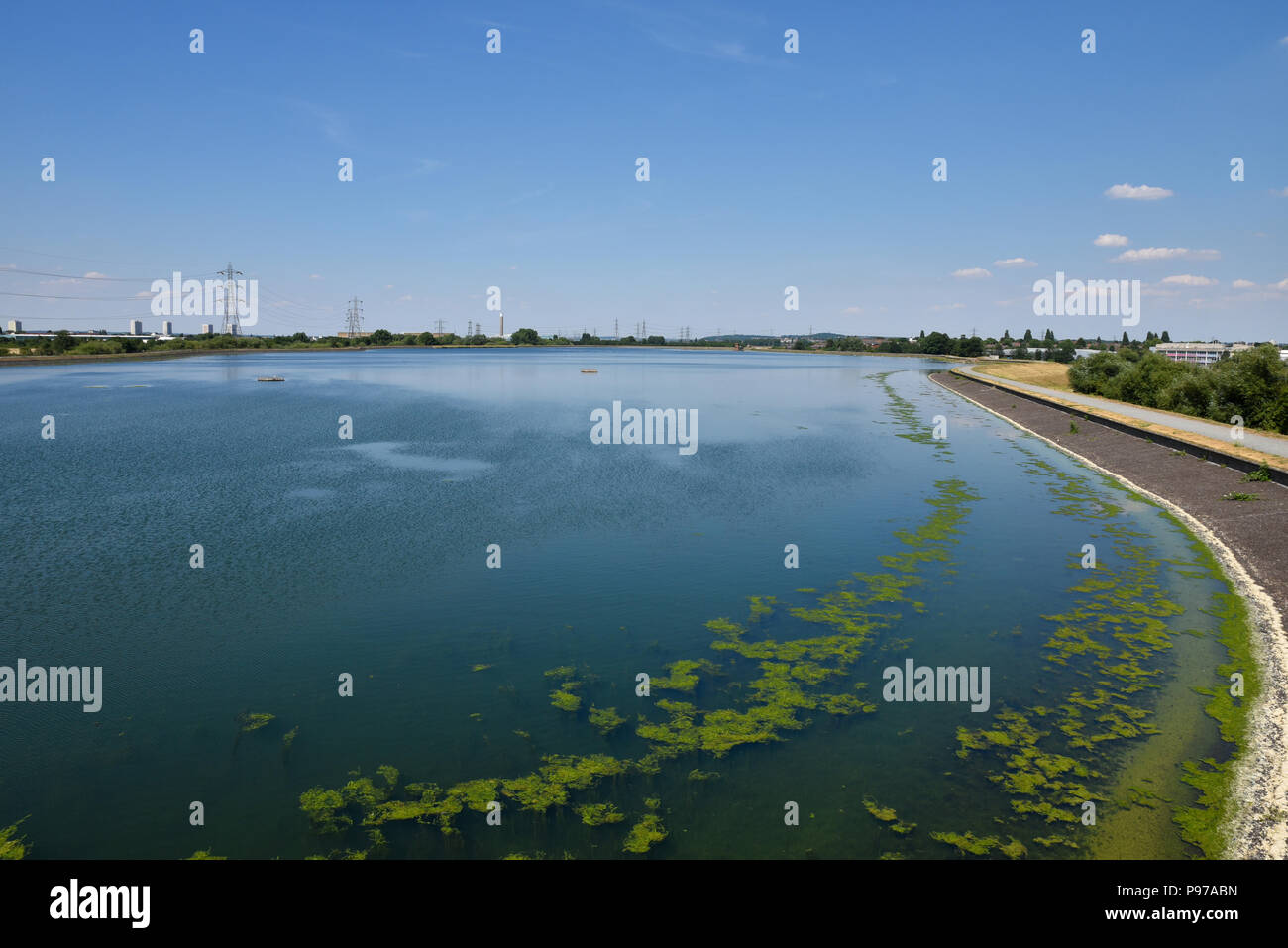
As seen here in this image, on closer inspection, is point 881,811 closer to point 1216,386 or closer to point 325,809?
point 325,809

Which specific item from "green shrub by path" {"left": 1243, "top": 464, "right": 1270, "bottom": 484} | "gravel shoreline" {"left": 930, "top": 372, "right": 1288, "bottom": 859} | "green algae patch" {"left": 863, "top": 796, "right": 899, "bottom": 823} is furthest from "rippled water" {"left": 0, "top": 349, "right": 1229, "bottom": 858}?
"green shrub by path" {"left": 1243, "top": 464, "right": 1270, "bottom": 484}

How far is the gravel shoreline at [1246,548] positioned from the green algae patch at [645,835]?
264 inches

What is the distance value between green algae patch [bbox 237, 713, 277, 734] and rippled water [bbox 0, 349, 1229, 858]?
0.53 ft

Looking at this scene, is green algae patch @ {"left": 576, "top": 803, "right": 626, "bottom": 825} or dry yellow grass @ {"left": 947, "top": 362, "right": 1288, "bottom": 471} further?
dry yellow grass @ {"left": 947, "top": 362, "right": 1288, "bottom": 471}

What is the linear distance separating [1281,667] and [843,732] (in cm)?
883

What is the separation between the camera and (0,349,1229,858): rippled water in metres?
9.12

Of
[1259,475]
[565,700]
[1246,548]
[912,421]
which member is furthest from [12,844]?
[912,421]

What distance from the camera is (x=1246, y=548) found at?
20.6 meters

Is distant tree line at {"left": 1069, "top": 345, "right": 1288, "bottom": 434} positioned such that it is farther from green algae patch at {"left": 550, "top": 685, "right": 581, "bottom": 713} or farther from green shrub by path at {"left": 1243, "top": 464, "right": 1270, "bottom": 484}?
green algae patch at {"left": 550, "top": 685, "right": 581, "bottom": 713}

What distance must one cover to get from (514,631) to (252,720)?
200 inches

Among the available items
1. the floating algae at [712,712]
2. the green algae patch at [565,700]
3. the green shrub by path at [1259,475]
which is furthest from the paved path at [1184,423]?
the green algae patch at [565,700]
